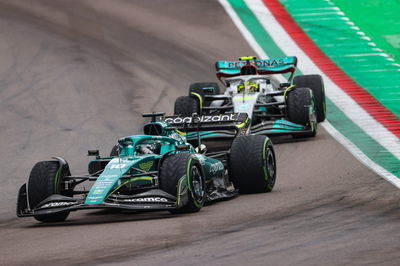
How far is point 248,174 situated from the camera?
14492 millimetres

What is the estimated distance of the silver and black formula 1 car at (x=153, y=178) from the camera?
12258 mm

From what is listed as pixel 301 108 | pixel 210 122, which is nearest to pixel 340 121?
pixel 301 108

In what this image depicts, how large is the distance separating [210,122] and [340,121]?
25.1 feet

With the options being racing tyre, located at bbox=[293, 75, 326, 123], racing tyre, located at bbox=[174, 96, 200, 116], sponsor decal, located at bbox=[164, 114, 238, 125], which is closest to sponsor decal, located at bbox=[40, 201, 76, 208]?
sponsor decal, located at bbox=[164, 114, 238, 125]

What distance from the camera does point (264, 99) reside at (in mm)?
21531

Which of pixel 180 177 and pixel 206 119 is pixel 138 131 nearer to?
pixel 206 119

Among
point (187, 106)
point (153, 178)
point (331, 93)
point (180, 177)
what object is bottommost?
point (331, 93)

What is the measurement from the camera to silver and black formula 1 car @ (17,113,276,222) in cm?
1226

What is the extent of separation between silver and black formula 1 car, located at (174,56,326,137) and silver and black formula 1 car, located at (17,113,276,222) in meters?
5.66

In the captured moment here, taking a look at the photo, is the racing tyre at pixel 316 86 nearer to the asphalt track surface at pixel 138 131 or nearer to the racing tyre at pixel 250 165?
the asphalt track surface at pixel 138 131

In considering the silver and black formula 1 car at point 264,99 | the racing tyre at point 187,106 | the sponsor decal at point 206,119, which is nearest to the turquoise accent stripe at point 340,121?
the silver and black formula 1 car at point 264,99

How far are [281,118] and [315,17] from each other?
14.3 meters

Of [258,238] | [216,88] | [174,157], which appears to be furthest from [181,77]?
[258,238]

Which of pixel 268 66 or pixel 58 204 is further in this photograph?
pixel 268 66
